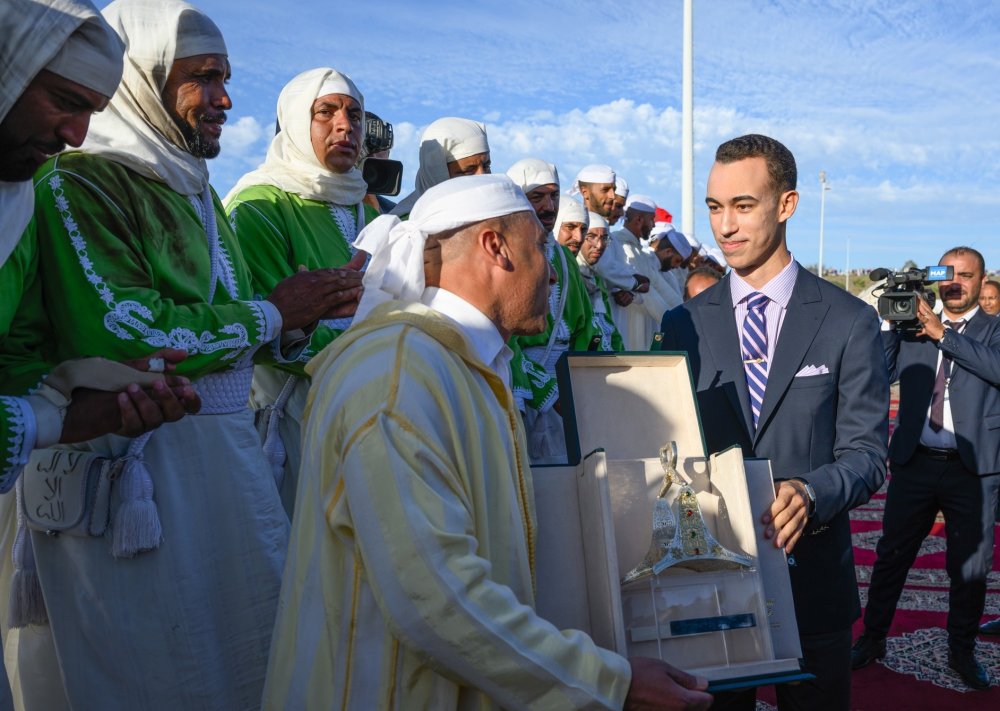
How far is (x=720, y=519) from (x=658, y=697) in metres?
0.56

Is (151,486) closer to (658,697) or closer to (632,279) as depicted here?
(658,697)

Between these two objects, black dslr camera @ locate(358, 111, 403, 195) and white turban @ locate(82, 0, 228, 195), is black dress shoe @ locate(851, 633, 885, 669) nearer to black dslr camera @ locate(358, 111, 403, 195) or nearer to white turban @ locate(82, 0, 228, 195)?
black dslr camera @ locate(358, 111, 403, 195)

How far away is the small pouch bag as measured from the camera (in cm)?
254

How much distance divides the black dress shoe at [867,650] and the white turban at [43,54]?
4.39 metres

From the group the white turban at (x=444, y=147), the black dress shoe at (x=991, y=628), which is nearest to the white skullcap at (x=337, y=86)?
the white turban at (x=444, y=147)

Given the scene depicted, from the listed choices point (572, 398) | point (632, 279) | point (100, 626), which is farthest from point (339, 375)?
point (632, 279)

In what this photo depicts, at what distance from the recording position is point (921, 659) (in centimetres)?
507

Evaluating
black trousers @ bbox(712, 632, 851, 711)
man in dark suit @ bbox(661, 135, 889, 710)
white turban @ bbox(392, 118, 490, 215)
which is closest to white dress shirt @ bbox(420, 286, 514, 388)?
man in dark suit @ bbox(661, 135, 889, 710)

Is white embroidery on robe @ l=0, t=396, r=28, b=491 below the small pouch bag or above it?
above

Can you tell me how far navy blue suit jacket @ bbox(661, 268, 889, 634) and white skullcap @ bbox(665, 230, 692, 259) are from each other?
324 inches

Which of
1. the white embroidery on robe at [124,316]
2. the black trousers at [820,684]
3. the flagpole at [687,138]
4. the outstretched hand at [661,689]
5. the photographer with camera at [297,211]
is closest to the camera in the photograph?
the outstretched hand at [661,689]

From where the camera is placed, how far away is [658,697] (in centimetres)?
172

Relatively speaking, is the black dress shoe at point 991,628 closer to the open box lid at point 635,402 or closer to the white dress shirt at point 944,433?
the white dress shirt at point 944,433

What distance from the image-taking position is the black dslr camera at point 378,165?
17.6ft
